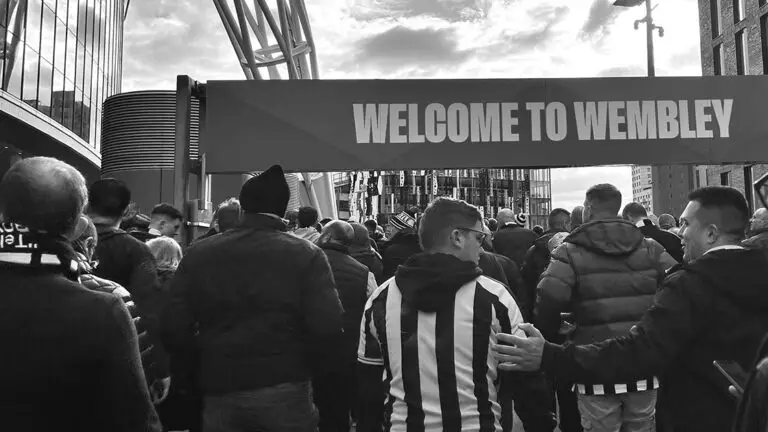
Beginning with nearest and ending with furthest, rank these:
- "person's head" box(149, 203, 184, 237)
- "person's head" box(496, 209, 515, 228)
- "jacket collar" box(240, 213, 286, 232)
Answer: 1. "jacket collar" box(240, 213, 286, 232)
2. "person's head" box(149, 203, 184, 237)
3. "person's head" box(496, 209, 515, 228)

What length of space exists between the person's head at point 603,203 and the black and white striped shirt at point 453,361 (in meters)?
1.80

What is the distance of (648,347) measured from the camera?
238cm

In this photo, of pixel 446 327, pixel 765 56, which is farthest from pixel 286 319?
pixel 765 56

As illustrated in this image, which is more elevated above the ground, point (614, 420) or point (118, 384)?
point (118, 384)

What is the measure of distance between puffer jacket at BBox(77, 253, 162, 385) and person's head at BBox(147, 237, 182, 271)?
0.93 metres

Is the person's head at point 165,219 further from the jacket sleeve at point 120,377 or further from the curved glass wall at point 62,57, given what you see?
→ the curved glass wall at point 62,57

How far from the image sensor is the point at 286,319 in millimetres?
3061

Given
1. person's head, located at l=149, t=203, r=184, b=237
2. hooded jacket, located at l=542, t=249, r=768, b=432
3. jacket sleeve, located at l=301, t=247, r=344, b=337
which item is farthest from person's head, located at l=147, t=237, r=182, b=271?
hooded jacket, located at l=542, t=249, r=768, b=432

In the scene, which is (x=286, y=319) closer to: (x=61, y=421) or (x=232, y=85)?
(x=61, y=421)

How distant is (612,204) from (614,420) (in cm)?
136

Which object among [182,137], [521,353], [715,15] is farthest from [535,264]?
[715,15]

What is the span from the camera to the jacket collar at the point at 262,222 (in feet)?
10.5

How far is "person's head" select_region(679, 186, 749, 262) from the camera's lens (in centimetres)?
257

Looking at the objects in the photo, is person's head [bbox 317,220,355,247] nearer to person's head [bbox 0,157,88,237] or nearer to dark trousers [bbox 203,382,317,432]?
dark trousers [bbox 203,382,317,432]
